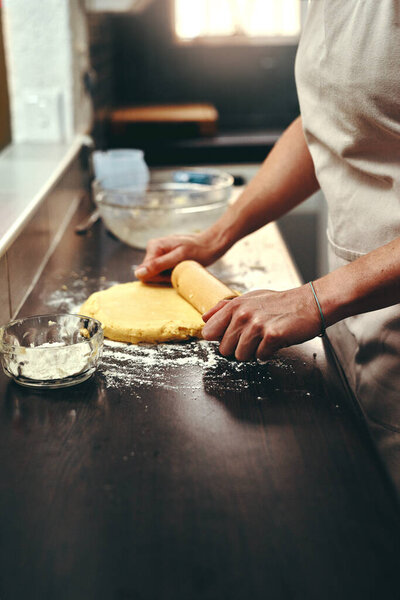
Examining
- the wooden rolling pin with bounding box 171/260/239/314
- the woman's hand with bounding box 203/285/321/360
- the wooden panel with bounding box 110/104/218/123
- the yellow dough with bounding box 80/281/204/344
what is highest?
the woman's hand with bounding box 203/285/321/360

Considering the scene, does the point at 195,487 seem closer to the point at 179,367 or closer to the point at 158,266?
the point at 179,367

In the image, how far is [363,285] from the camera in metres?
0.94

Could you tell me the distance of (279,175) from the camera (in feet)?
4.62

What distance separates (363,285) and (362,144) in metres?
0.33

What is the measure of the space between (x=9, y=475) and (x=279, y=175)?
0.91 meters

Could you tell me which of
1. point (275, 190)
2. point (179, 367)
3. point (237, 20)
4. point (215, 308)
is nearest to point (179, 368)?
point (179, 367)

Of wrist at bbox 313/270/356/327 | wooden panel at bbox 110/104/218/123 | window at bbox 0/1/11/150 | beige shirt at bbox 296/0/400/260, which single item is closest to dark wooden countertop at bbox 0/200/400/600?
wrist at bbox 313/270/356/327

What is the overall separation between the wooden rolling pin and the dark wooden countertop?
Result: 4.6 inches

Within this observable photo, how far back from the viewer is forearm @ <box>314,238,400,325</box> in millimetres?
932

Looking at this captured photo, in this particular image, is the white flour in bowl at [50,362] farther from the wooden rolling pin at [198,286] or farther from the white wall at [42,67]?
the white wall at [42,67]

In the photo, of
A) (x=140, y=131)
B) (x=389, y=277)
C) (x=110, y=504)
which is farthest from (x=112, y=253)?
(x=140, y=131)

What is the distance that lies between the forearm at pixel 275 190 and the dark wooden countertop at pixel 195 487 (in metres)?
0.44

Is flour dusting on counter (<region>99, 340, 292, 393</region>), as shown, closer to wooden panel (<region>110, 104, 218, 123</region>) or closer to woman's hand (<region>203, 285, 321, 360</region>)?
woman's hand (<region>203, 285, 321, 360</region>)

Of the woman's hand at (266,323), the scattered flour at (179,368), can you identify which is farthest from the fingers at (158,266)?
the woman's hand at (266,323)
